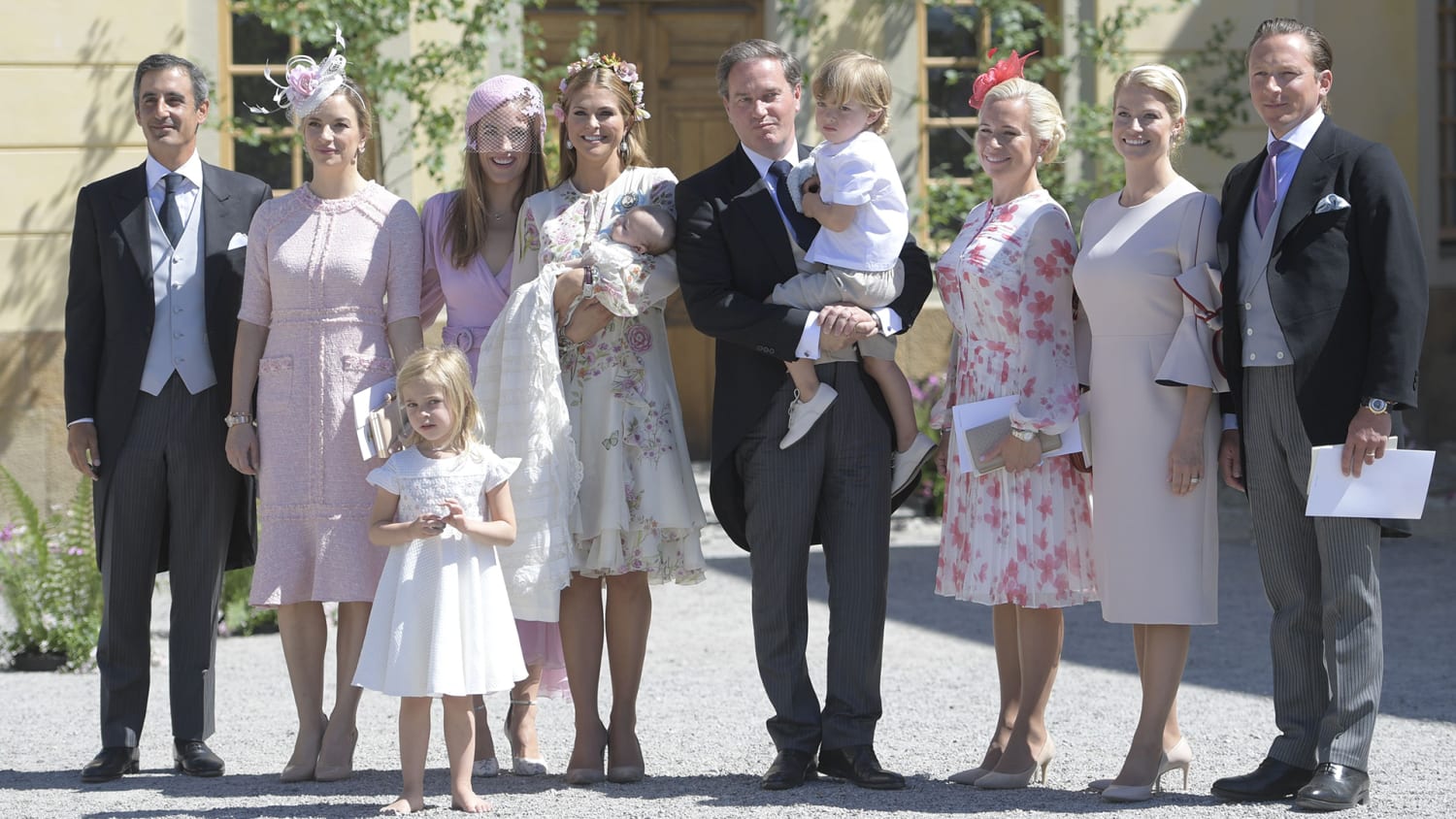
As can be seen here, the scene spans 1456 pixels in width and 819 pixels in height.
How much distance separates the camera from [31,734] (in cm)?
553

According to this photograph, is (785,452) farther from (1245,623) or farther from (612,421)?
(1245,623)

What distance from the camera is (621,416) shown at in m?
4.64

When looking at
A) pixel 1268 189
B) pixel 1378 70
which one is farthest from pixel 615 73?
pixel 1378 70

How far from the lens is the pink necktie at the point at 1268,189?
435cm

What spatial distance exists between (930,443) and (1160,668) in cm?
80

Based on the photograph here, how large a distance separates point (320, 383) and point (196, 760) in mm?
1088

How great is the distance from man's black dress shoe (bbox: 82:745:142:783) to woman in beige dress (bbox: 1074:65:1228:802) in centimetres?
260

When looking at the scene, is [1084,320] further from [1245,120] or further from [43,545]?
[1245,120]

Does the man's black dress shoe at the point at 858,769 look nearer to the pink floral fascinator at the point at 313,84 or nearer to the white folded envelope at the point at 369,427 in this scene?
the white folded envelope at the point at 369,427

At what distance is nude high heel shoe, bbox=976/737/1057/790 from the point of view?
4535 millimetres

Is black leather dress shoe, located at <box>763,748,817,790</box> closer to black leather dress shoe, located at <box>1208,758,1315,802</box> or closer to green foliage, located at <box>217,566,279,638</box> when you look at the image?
black leather dress shoe, located at <box>1208,758,1315,802</box>

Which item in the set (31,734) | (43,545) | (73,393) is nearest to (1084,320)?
(73,393)

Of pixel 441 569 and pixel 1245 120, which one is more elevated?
pixel 1245 120

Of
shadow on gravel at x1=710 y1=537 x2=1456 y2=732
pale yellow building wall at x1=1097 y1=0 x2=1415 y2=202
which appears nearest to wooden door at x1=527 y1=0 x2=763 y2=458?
shadow on gravel at x1=710 y1=537 x2=1456 y2=732
